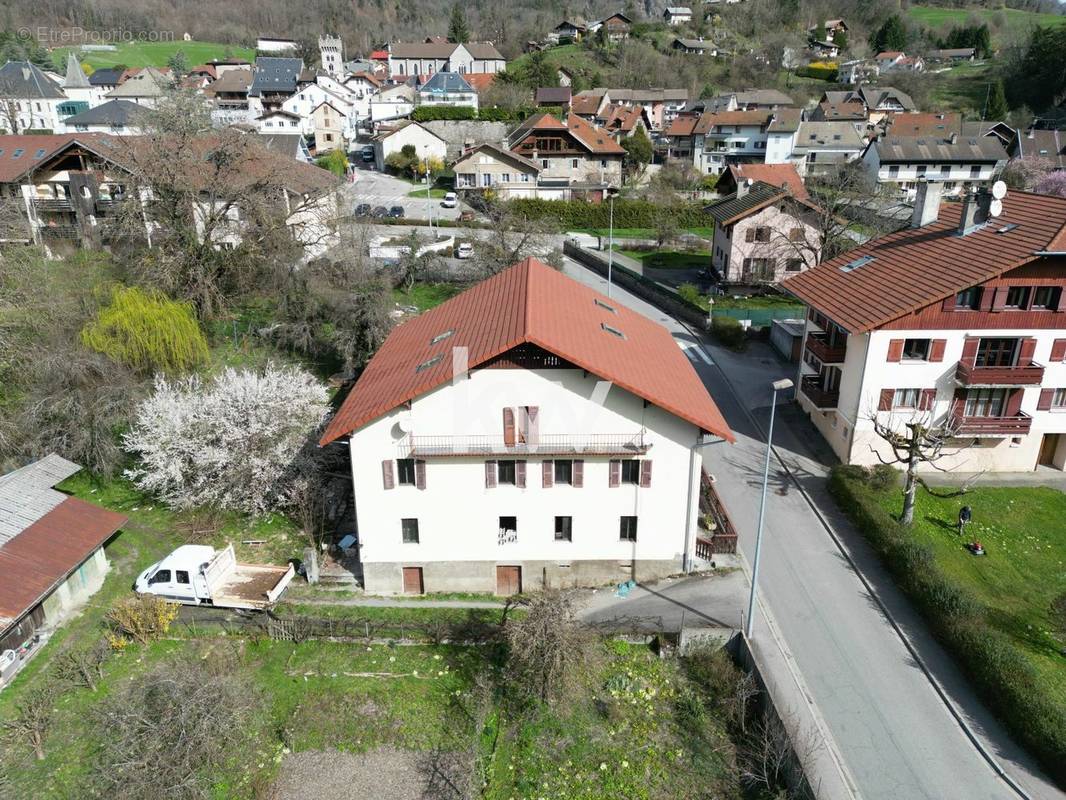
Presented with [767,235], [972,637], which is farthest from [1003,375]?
[767,235]

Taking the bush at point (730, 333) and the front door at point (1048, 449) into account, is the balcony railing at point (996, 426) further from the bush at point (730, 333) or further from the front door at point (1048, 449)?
the bush at point (730, 333)

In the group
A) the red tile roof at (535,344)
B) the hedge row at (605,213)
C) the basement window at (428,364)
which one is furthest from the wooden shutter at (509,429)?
the hedge row at (605,213)

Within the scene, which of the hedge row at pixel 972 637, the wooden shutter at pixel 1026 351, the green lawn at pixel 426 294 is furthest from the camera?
the green lawn at pixel 426 294

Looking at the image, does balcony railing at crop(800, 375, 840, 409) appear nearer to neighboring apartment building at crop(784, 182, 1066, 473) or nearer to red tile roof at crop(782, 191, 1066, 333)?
neighboring apartment building at crop(784, 182, 1066, 473)

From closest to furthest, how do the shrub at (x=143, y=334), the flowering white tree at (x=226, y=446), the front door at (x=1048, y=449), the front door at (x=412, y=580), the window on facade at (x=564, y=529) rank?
the window on facade at (x=564, y=529)
the front door at (x=412, y=580)
the flowering white tree at (x=226, y=446)
the front door at (x=1048, y=449)
the shrub at (x=143, y=334)

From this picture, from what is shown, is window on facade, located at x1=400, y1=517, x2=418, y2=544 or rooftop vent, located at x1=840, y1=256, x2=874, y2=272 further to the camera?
rooftop vent, located at x1=840, y1=256, x2=874, y2=272

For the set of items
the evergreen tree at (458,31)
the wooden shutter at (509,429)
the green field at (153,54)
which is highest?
the evergreen tree at (458,31)

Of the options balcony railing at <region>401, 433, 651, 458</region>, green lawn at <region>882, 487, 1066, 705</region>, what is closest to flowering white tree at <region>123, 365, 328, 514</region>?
balcony railing at <region>401, 433, 651, 458</region>
